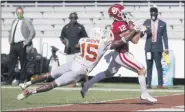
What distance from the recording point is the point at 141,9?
79.7ft

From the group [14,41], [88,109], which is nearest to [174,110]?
[88,109]

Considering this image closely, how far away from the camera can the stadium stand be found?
23297 millimetres

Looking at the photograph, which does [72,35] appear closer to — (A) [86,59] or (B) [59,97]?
(B) [59,97]

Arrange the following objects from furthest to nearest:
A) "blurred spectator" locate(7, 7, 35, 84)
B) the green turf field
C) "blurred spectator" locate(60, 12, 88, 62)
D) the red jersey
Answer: "blurred spectator" locate(7, 7, 35, 84)
"blurred spectator" locate(60, 12, 88, 62)
the red jersey
the green turf field

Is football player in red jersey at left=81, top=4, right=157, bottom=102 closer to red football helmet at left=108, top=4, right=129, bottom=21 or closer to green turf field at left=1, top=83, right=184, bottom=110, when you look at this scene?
red football helmet at left=108, top=4, right=129, bottom=21

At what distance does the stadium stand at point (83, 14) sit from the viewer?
76.4ft

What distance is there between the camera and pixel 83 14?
24.2 meters

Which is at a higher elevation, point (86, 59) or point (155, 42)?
point (86, 59)

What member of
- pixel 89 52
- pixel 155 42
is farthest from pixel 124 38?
pixel 155 42

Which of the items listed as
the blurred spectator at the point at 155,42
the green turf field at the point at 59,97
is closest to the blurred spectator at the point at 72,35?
the blurred spectator at the point at 155,42

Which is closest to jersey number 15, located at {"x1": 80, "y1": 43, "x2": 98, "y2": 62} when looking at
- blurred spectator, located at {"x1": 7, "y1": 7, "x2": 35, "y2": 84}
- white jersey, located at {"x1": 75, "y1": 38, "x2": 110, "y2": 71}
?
white jersey, located at {"x1": 75, "y1": 38, "x2": 110, "y2": 71}

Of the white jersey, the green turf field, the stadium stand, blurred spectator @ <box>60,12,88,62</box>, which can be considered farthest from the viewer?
the stadium stand

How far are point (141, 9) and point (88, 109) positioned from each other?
1367 cm

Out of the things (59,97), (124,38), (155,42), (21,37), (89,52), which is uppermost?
(124,38)
